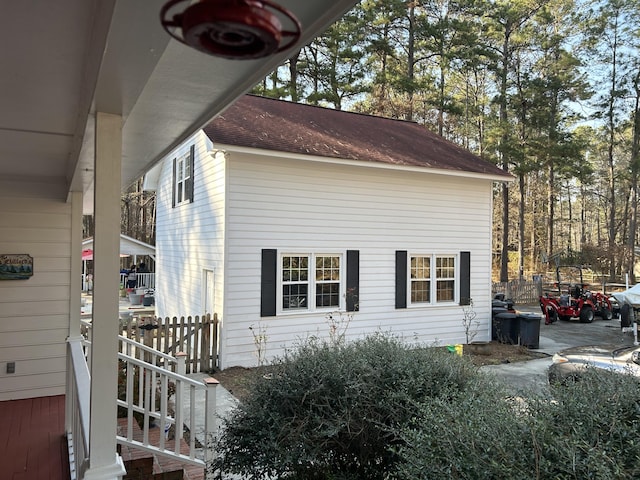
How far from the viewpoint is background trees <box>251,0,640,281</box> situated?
20.0 meters

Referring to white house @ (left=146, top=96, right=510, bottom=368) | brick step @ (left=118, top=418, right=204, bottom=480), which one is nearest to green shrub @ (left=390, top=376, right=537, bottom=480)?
brick step @ (left=118, top=418, right=204, bottom=480)

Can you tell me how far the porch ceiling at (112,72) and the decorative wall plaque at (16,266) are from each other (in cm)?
267

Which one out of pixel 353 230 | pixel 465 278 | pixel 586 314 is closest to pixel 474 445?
pixel 353 230

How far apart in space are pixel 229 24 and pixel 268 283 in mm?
8102

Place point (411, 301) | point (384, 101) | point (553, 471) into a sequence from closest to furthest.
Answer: point (553, 471) < point (411, 301) < point (384, 101)

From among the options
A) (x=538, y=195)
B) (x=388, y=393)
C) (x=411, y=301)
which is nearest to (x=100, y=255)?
(x=388, y=393)

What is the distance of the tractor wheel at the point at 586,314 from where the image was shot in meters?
14.7

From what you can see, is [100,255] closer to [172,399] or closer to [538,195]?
[172,399]

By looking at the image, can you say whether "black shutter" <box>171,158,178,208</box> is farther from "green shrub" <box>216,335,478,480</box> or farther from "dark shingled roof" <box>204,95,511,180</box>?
"green shrub" <box>216,335,478,480</box>

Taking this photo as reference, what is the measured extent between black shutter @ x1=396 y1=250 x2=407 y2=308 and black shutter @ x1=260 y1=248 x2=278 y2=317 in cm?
305

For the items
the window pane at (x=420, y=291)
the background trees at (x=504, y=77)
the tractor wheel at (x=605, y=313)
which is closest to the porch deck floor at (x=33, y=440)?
the window pane at (x=420, y=291)

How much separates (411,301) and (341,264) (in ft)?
6.98

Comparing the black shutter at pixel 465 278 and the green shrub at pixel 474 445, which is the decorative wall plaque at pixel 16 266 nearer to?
the green shrub at pixel 474 445

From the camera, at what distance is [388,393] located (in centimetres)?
346
